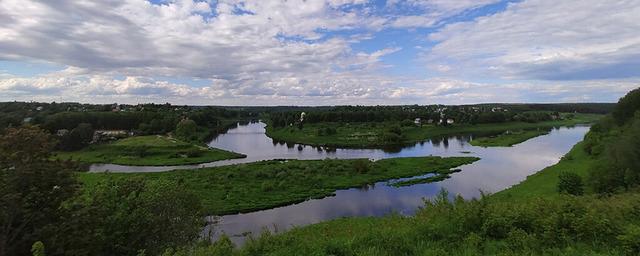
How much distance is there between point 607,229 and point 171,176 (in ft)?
178

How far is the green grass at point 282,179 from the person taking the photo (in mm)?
41906

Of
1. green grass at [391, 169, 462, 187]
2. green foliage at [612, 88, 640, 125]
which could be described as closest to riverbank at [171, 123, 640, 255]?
green grass at [391, 169, 462, 187]

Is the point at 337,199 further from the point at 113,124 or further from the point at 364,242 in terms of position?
the point at 113,124

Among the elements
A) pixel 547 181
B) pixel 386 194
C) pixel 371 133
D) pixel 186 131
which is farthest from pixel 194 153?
pixel 547 181

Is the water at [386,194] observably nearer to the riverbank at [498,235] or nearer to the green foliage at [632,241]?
the riverbank at [498,235]

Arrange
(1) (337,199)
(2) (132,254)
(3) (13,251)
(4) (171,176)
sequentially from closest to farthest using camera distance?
1. (3) (13,251)
2. (2) (132,254)
3. (1) (337,199)
4. (4) (171,176)

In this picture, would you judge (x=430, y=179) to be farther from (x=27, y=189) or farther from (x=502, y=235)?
(x=27, y=189)

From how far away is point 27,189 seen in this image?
11.0 meters

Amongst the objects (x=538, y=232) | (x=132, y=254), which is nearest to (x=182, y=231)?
(x=132, y=254)

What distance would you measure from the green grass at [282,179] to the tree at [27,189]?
24.3m

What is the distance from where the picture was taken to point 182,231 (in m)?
17.9

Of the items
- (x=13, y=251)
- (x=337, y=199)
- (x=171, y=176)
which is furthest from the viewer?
(x=171, y=176)

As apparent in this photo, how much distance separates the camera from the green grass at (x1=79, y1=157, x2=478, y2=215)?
41906mm

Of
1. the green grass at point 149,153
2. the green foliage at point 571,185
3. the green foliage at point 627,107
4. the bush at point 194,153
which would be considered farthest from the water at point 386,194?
the green foliage at point 627,107
